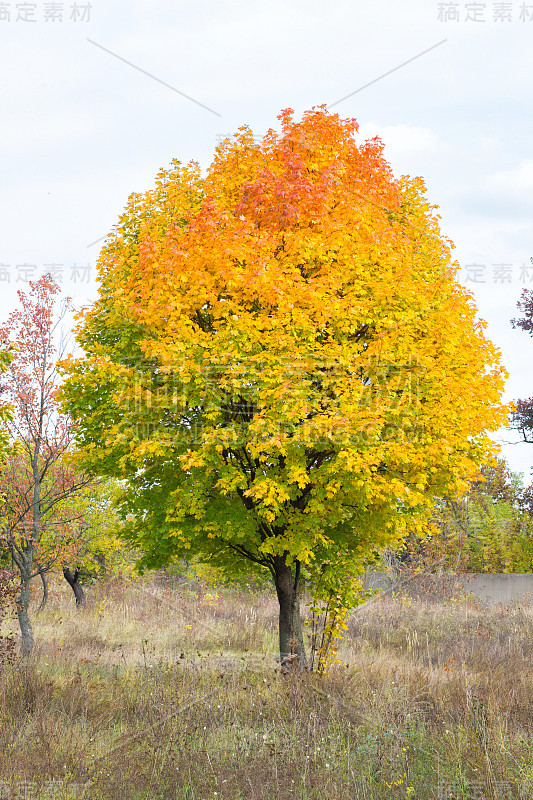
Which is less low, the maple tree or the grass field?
the maple tree

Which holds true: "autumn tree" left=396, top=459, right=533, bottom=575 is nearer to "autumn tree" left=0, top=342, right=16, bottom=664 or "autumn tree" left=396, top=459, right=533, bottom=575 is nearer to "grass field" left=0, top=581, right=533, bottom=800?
"grass field" left=0, top=581, right=533, bottom=800

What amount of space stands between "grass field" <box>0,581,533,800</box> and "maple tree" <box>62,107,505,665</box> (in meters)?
1.87

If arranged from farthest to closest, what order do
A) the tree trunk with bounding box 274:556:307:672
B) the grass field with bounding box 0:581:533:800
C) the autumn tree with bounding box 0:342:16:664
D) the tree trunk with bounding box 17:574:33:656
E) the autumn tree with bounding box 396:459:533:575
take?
the autumn tree with bounding box 396:459:533:575 → the tree trunk with bounding box 17:574:33:656 → the tree trunk with bounding box 274:556:307:672 → the autumn tree with bounding box 0:342:16:664 → the grass field with bounding box 0:581:533:800

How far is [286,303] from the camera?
931cm

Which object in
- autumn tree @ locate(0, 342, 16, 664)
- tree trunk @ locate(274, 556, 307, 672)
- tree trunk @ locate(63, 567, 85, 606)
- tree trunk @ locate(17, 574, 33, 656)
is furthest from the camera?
tree trunk @ locate(63, 567, 85, 606)

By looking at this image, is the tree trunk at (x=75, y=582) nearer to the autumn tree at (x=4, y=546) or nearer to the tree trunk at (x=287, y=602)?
the autumn tree at (x=4, y=546)

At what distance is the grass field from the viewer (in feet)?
20.2

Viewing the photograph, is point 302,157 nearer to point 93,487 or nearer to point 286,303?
point 286,303

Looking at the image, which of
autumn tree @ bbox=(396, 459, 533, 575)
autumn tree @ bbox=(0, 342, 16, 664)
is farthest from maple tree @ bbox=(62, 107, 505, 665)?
autumn tree @ bbox=(396, 459, 533, 575)

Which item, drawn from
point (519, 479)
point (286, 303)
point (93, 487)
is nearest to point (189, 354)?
point (286, 303)

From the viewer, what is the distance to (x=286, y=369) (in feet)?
29.6

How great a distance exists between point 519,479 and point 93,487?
98.5ft

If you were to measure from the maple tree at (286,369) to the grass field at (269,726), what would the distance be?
1.87 m

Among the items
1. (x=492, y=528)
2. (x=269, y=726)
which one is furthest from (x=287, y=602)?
(x=492, y=528)
